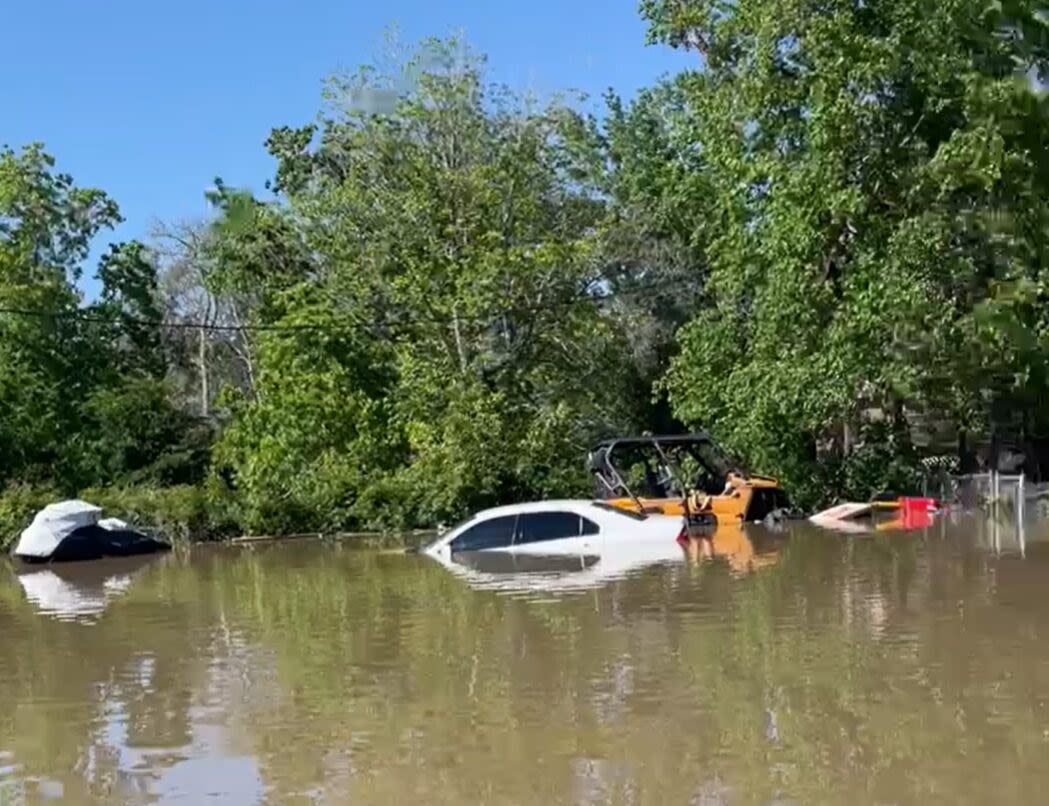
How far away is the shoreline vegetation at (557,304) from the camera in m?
29.8

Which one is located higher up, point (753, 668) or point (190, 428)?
point (190, 428)

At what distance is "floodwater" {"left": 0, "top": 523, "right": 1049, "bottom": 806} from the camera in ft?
27.8

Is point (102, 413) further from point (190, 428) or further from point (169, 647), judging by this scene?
point (169, 647)

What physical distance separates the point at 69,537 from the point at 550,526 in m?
11.2

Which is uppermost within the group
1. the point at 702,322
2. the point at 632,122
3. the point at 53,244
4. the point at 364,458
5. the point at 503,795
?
the point at 632,122

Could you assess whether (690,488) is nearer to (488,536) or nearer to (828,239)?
(828,239)

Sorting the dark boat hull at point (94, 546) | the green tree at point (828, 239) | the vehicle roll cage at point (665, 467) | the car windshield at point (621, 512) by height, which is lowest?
the dark boat hull at point (94, 546)

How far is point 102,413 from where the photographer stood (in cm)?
4138

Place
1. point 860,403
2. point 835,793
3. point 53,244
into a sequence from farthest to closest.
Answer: point 53,244
point 860,403
point 835,793

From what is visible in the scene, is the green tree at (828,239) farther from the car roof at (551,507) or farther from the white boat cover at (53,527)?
the white boat cover at (53,527)

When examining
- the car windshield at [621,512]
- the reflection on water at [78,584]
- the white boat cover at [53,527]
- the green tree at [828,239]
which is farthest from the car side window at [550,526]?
the white boat cover at [53,527]

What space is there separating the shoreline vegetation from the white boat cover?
4781 mm

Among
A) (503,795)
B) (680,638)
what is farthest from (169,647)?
(503,795)

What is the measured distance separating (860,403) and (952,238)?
6790 mm
